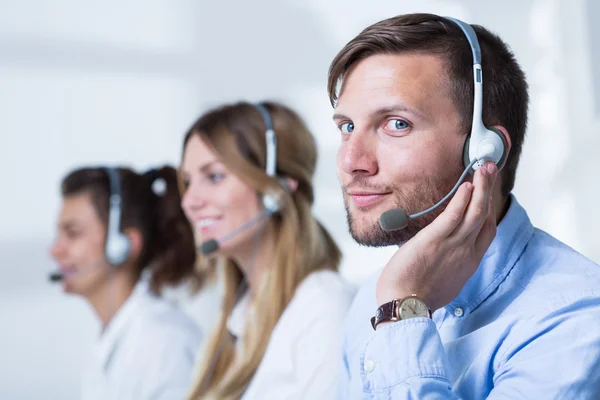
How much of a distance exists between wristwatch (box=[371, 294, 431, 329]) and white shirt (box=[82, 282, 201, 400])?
131cm

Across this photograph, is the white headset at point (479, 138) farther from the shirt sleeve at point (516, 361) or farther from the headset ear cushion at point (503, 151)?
the shirt sleeve at point (516, 361)

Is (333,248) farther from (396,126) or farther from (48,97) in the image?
(48,97)

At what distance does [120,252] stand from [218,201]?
0.66 m

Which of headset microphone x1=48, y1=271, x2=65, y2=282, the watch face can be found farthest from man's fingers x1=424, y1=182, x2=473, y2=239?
headset microphone x1=48, y1=271, x2=65, y2=282

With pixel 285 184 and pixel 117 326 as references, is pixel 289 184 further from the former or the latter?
pixel 117 326

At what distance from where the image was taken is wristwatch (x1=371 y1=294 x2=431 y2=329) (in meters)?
1.01

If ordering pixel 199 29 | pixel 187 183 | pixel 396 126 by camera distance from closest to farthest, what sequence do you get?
pixel 396 126, pixel 187 183, pixel 199 29

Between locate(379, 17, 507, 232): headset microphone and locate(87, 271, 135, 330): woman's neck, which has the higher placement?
locate(379, 17, 507, 232): headset microphone

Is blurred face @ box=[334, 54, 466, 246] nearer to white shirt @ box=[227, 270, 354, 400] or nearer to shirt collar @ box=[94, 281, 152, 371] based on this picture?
white shirt @ box=[227, 270, 354, 400]

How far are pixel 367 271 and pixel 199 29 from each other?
1.22 meters

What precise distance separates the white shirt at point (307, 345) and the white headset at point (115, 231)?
0.88 meters

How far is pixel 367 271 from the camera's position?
257cm

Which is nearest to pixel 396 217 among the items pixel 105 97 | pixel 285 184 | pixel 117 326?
pixel 285 184

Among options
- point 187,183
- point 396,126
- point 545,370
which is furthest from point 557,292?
point 187,183
